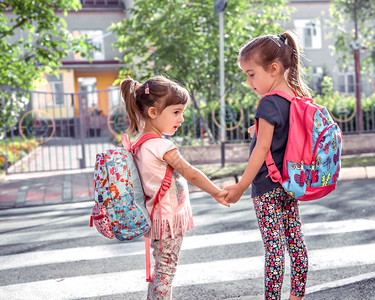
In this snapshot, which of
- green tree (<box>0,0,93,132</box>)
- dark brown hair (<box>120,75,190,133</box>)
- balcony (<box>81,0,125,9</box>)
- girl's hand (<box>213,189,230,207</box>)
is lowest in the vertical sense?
girl's hand (<box>213,189,230,207</box>)

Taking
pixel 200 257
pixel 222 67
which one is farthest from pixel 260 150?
pixel 222 67

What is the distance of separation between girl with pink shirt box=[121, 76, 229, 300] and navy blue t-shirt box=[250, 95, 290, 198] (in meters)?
0.22

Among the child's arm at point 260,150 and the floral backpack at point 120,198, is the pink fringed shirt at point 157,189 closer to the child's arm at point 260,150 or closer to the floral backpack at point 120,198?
the floral backpack at point 120,198

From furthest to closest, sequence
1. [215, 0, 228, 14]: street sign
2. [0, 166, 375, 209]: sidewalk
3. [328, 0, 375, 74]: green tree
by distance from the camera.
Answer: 1. [328, 0, 375, 74]: green tree
2. [215, 0, 228, 14]: street sign
3. [0, 166, 375, 209]: sidewalk

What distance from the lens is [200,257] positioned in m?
4.36

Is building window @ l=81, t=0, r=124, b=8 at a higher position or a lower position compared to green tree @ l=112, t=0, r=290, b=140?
higher

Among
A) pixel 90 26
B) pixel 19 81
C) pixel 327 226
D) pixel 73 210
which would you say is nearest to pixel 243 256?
pixel 327 226

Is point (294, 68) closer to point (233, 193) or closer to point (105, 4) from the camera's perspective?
point (233, 193)

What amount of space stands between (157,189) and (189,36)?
893 cm

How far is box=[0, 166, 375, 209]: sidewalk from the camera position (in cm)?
772

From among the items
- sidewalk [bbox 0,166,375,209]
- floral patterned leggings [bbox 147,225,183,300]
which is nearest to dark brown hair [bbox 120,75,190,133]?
floral patterned leggings [bbox 147,225,183,300]

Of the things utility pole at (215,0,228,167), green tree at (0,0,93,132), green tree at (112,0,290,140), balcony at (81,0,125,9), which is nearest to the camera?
utility pole at (215,0,228,167)

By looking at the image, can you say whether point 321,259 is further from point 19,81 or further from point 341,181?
point 19,81

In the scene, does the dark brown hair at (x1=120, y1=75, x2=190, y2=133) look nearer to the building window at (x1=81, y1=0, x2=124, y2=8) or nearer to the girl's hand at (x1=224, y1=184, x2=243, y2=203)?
the girl's hand at (x1=224, y1=184, x2=243, y2=203)
